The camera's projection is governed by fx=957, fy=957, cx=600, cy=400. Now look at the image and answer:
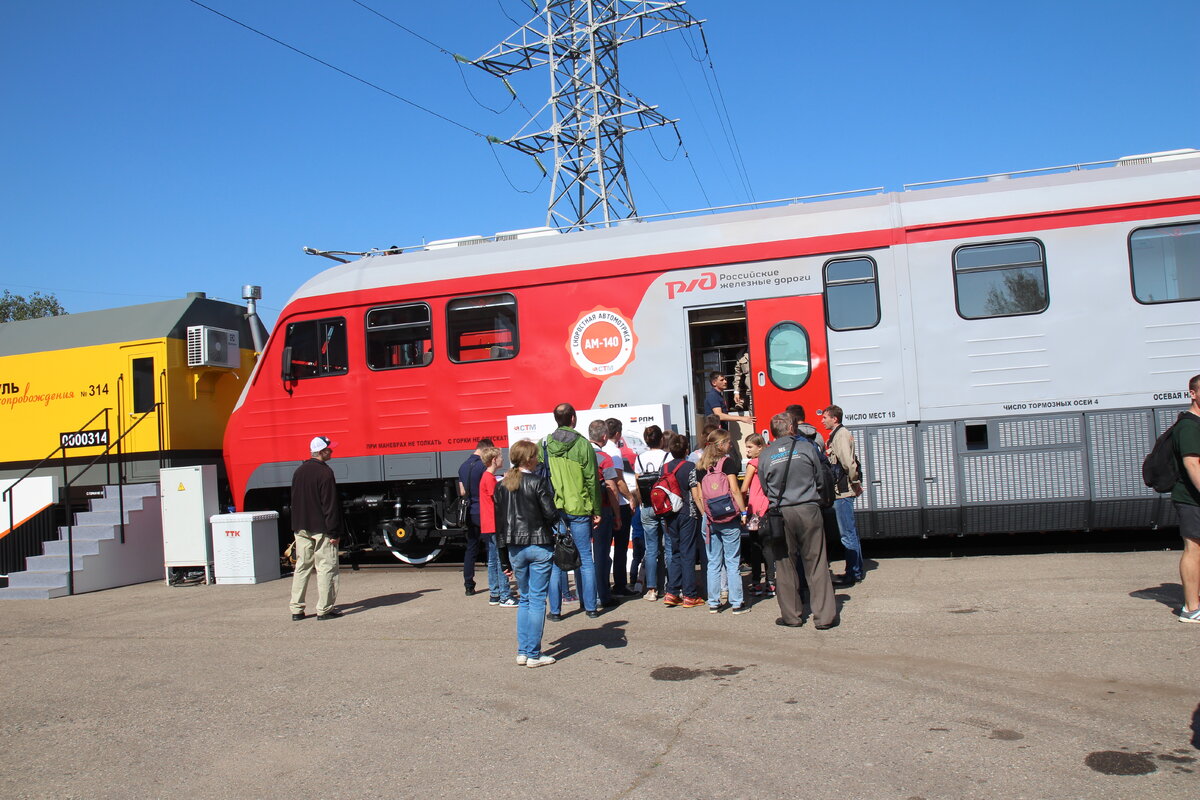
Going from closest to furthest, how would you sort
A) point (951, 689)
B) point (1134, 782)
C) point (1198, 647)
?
1. point (1134, 782)
2. point (951, 689)
3. point (1198, 647)

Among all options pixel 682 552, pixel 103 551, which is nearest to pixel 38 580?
pixel 103 551

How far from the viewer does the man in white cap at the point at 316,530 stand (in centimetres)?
913

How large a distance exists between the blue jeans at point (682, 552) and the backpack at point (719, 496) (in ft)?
1.44

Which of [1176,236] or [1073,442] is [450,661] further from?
[1176,236]

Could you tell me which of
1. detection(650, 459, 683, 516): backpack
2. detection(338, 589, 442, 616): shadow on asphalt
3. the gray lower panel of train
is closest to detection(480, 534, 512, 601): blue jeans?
detection(338, 589, 442, 616): shadow on asphalt

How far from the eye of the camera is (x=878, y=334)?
9953 mm

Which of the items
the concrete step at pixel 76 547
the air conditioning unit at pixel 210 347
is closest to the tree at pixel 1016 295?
the air conditioning unit at pixel 210 347

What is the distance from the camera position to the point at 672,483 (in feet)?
27.5

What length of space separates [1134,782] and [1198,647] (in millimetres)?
2536

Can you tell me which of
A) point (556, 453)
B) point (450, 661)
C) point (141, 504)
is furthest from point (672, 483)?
point (141, 504)

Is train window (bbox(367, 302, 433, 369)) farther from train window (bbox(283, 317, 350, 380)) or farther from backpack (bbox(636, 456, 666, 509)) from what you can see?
backpack (bbox(636, 456, 666, 509))

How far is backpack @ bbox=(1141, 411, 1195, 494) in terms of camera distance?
22.5 feet

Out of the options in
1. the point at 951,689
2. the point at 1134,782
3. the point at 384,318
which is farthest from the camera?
the point at 384,318

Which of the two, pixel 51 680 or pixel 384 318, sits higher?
pixel 384 318
